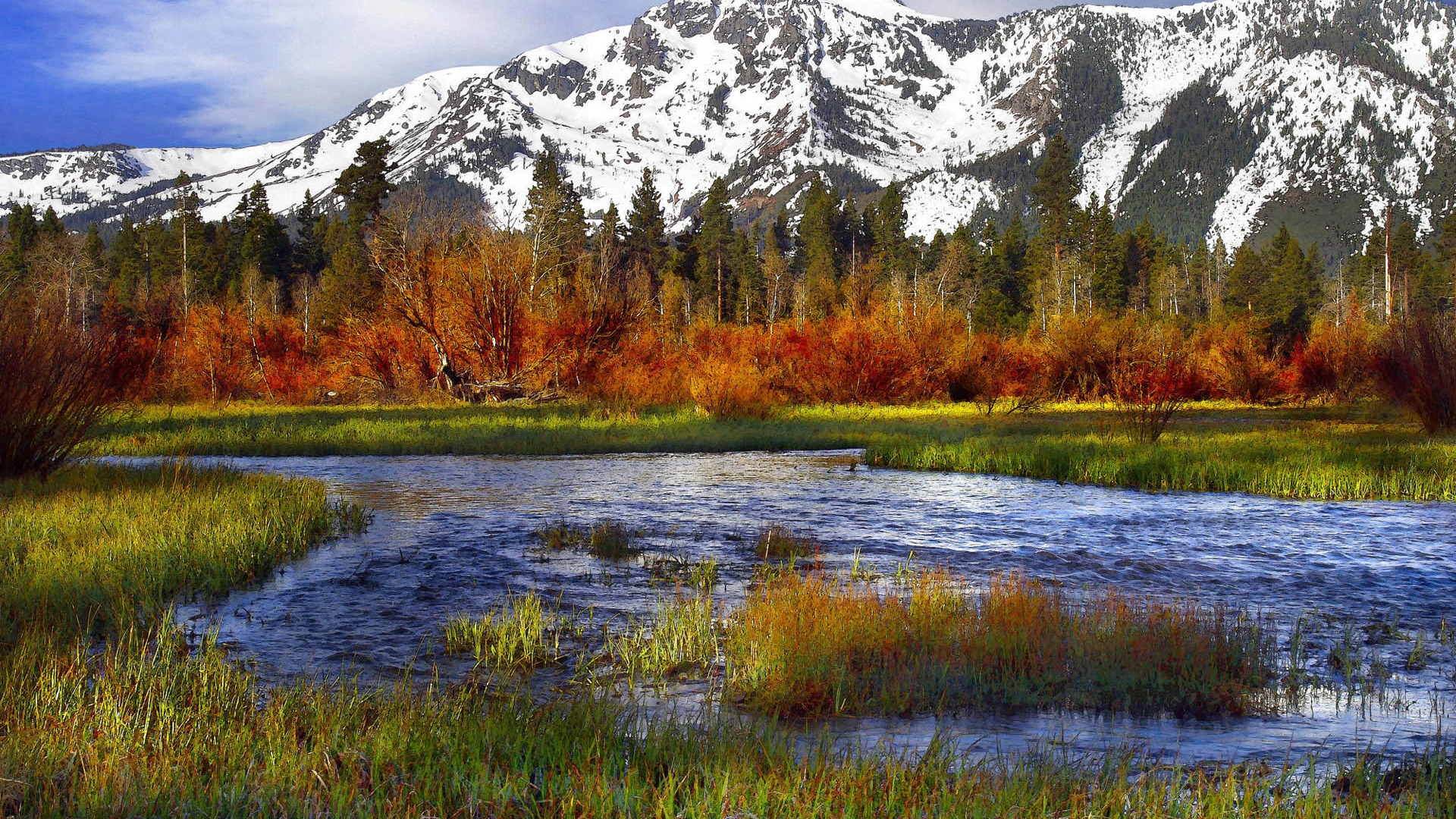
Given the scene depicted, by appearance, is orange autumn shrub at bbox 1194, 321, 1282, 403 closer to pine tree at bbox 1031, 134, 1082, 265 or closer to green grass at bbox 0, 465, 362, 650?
pine tree at bbox 1031, 134, 1082, 265

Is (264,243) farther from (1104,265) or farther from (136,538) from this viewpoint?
(136,538)

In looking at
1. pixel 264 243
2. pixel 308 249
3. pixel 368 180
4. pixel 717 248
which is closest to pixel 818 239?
pixel 717 248

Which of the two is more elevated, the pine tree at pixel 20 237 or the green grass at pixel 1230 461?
the pine tree at pixel 20 237

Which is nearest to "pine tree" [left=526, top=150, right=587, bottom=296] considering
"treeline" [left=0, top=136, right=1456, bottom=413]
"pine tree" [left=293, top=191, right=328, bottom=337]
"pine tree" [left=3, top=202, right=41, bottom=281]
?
"treeline" [left=0, top=136, right=1456, bottom=413]

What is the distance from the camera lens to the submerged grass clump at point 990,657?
5582mm

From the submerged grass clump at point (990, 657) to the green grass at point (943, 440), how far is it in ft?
33.7

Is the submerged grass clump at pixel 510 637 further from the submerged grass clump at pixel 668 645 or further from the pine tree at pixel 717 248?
the pine tree at pixel 717 248

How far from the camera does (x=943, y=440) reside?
22609mm

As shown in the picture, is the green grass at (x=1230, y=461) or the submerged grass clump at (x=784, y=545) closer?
the submerged grass clump at (x=784, y=545)

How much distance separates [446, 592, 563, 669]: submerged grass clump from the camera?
6316 mm

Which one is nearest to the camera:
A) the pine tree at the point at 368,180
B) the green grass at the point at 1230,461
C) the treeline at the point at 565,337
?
the green grass at the point at 1230,461

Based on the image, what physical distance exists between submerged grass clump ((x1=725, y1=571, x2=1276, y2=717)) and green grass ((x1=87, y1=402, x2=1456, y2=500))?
10.3m

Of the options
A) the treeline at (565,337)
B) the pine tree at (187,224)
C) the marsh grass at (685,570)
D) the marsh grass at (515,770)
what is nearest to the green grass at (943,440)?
the treeline at (565,337)

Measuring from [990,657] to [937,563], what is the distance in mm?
3878
